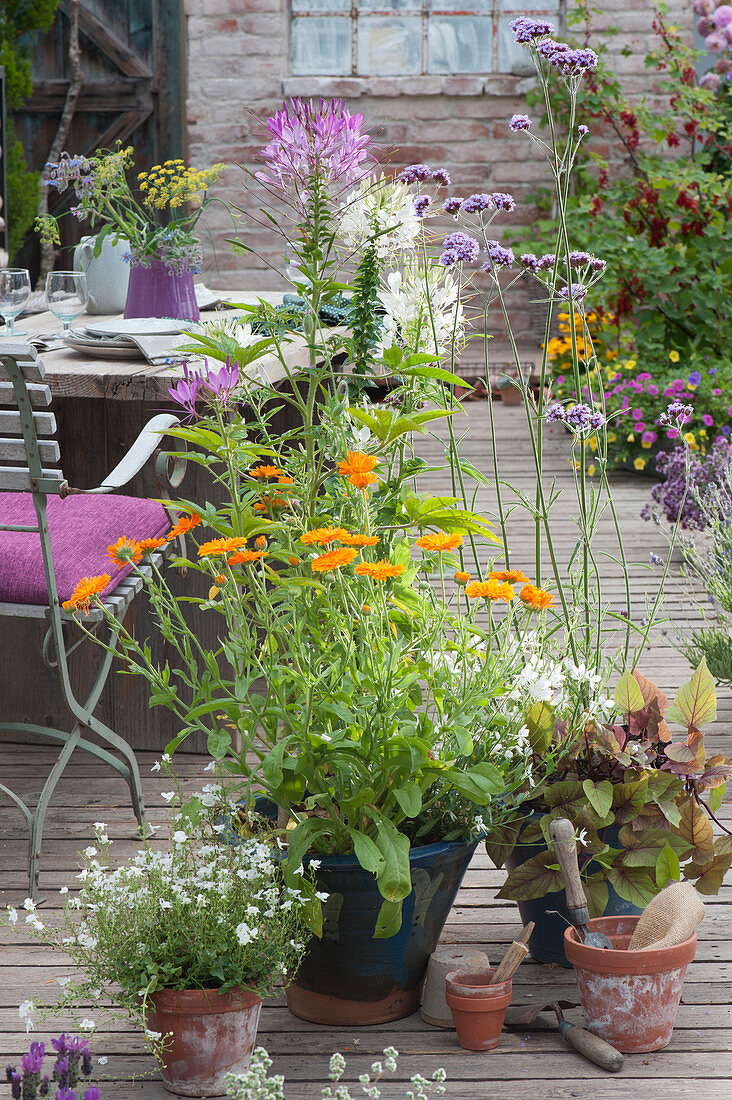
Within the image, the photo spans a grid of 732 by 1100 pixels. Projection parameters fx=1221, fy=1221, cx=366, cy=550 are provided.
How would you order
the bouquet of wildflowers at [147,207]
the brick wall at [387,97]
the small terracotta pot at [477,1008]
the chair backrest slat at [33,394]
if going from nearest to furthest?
the small terracotta pot at [477,1008]
the chair backrest slat at [33,394]
the bouquet of wildflowers at [147,207]
the brick wall at [387,97]

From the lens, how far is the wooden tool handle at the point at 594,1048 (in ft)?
5.36

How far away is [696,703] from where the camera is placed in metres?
1.92

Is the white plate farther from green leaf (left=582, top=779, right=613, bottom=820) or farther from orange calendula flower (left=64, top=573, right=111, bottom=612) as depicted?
green leaf (left=582, top=779, right=613, bottom=820)

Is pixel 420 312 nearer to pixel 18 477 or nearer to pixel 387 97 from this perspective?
pixel 18 477

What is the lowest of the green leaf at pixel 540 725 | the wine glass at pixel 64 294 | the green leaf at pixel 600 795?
the green leaf at pixel 600 795

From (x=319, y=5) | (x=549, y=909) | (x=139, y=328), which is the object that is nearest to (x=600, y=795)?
(x=549, y=909)

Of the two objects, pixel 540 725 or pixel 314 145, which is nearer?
pixel 314 145

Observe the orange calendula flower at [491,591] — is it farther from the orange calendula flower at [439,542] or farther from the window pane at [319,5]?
the window pane at [319,5]

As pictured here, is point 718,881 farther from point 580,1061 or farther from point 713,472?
point 713,472

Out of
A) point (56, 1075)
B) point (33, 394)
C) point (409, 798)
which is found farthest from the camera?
point (33, 394)

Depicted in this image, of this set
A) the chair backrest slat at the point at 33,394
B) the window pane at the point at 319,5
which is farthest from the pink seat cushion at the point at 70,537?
the window pane at the point at 319,5

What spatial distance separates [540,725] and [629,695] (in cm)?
17

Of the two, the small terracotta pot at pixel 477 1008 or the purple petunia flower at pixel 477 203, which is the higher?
the purple petunia flower at pixel 477 203

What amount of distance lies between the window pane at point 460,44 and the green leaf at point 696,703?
18.7 feet
